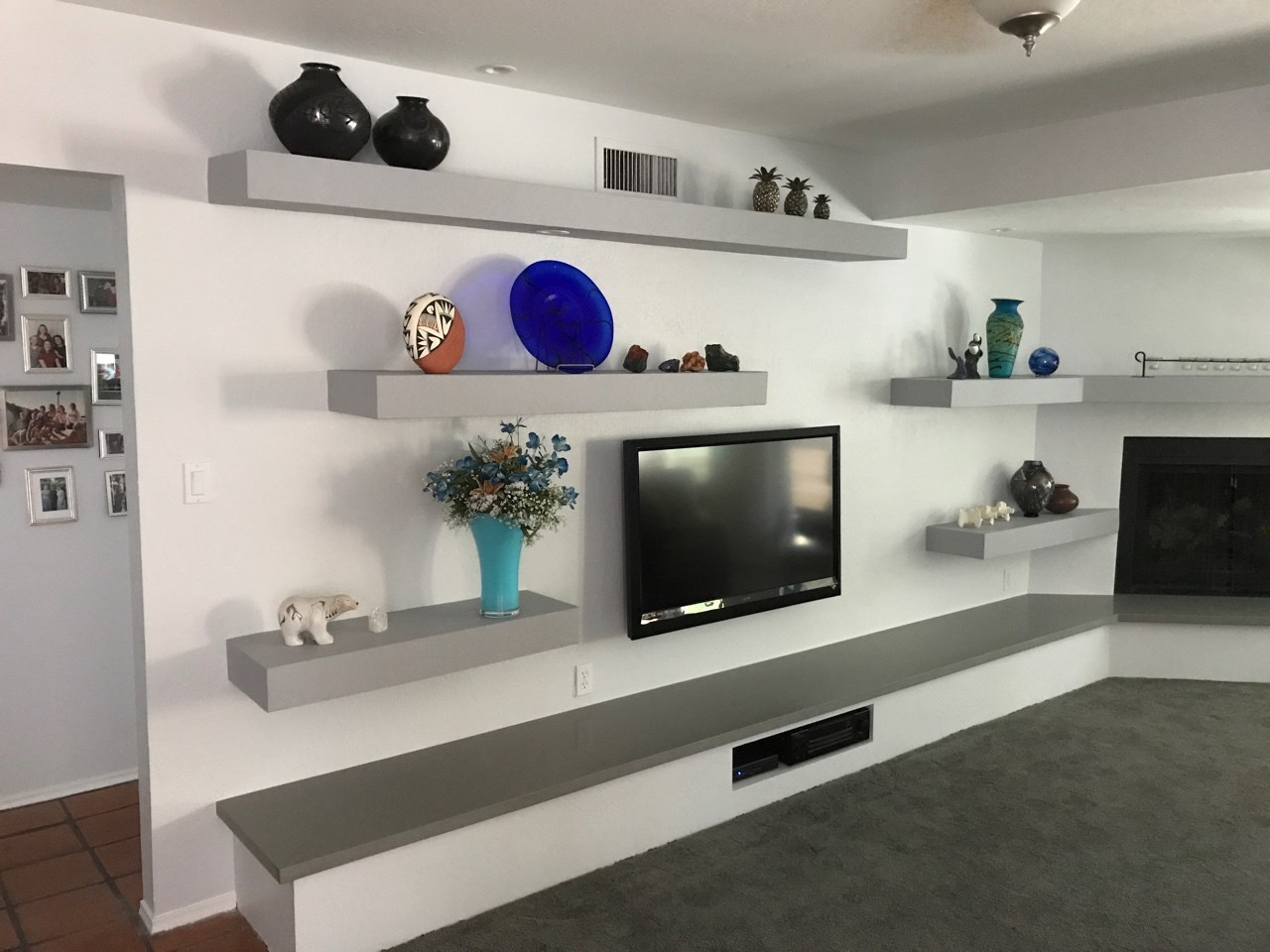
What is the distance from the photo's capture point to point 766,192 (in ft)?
12.0

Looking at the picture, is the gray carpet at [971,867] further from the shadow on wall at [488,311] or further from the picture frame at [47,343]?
the picture frame at [47,343]

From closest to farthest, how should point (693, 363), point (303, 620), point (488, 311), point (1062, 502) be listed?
1. point (303, 620)
2. point (488, 311)
3. point (693, 363)
4. point (1062, 502)

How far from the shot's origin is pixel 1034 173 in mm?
3760

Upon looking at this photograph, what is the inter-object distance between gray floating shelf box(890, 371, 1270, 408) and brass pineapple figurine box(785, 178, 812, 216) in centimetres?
101

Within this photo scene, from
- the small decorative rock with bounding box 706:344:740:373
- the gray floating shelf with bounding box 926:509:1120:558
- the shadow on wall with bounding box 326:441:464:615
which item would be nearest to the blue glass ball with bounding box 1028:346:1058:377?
the gray floating shelf with bounding box 926:509:1120:558

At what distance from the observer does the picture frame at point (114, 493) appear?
149 inches

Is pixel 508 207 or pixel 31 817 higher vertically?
pixel 508 207

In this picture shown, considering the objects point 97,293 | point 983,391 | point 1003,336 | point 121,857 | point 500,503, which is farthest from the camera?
point 1003,336

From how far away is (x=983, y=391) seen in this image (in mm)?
4430

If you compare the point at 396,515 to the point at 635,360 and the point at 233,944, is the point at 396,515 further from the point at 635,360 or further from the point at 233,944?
the point at 233,944

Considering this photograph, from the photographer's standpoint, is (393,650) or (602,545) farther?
(602,545)

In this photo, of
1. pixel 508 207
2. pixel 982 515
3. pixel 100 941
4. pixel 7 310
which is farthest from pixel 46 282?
pixel 982 515

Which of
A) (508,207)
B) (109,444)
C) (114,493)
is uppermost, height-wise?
(508,207)

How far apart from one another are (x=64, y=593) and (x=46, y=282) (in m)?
1.11
